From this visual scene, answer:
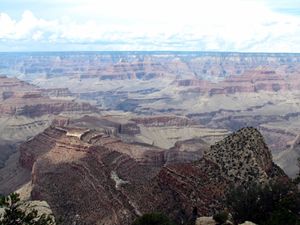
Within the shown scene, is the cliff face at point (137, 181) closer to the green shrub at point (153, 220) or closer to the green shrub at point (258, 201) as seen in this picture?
the green shrub at point (258, 201)

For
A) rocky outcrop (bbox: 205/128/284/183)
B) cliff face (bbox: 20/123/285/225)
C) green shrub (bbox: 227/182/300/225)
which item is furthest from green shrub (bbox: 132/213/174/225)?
rocky outcrop (bbox: 205/128/284/183)

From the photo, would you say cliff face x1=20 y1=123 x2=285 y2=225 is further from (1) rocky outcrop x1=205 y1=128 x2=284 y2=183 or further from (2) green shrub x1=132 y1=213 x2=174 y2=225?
(2) green shrub x1=132 y1=213 x2=174 y2=225

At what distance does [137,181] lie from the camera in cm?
7131

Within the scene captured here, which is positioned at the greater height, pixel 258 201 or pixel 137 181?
pixel 258 201

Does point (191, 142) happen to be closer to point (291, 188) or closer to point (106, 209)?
point (106, 209)

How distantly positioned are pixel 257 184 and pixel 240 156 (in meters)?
7.30

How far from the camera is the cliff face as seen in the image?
5750 cm

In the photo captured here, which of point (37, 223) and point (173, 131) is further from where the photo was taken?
point (173, 131)

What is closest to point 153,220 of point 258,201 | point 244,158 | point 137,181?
point 258,201

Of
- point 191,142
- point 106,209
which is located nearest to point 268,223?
point 106,209

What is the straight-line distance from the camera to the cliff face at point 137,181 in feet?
189

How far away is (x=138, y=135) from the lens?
177750 millimetres

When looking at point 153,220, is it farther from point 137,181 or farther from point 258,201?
point 137,181

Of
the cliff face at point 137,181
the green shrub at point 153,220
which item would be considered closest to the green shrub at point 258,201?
the cliff face at point 137,181
